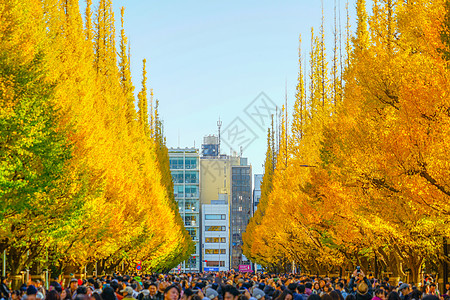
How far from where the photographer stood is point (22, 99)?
63.2 feet

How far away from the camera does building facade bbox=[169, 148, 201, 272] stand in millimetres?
156750

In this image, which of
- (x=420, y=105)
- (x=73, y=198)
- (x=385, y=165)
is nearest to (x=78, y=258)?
(x=73, y=198)

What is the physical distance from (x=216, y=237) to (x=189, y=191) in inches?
480

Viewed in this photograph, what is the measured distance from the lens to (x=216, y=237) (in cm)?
15700

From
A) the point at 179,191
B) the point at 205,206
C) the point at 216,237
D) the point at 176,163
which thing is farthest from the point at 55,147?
the point at 176,163

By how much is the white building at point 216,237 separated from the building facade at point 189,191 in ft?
6.82

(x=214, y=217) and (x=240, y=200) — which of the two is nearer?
(x=214, y=217)

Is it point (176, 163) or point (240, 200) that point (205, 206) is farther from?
point (240, 200)

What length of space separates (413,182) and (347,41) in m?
28.4

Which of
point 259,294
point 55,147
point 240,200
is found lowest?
point 259,294

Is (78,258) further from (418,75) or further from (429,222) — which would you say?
(418,75)

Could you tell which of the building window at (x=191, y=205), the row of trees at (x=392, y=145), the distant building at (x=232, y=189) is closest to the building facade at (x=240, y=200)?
the distant building at (x=232, y=189)

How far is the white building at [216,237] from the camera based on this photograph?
155125 millimetres

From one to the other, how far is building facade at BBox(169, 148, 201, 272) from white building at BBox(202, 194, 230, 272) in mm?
2080
